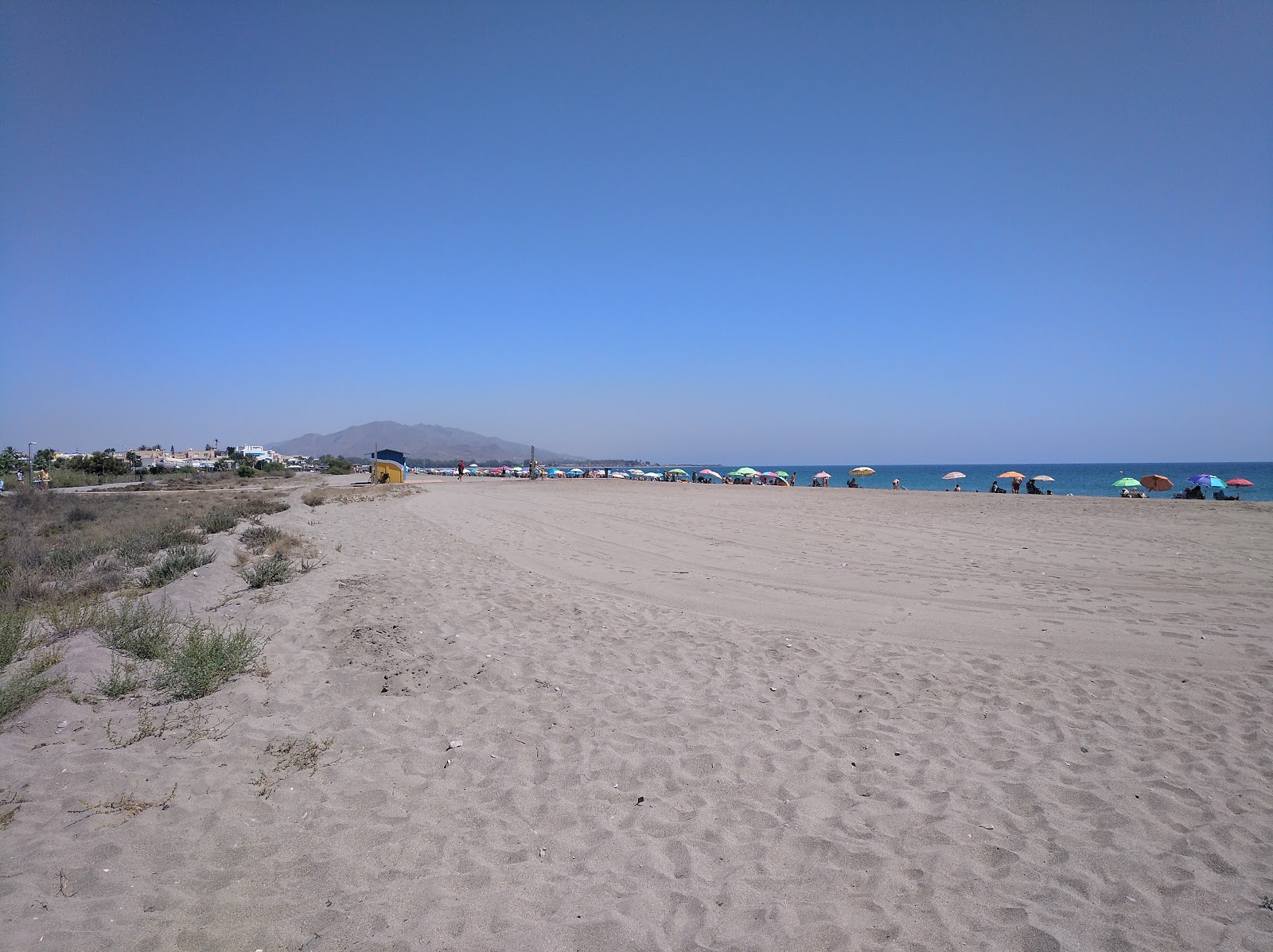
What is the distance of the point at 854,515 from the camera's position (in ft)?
64.6

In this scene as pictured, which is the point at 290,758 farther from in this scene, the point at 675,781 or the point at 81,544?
the point at 81,544

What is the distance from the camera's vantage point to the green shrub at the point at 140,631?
17.5ft

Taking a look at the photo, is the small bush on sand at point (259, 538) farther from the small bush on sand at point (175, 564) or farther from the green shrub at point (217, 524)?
the small bush on sand at point (175, 564)

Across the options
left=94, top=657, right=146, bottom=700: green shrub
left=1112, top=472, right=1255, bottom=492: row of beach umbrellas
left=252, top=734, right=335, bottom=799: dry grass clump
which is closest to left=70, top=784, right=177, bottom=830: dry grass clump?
left=252, top=734, right=335, bottom=799: dry grass clump

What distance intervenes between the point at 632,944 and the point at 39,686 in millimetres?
4808

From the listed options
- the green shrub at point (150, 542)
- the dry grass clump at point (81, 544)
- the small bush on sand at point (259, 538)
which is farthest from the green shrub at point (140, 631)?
the small bush on sand at point (259, 538)

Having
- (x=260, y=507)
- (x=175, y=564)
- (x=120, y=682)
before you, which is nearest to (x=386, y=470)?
(x=260, y=507)

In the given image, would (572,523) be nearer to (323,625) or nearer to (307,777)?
(323,625)

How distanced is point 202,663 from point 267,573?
3904 millimetres

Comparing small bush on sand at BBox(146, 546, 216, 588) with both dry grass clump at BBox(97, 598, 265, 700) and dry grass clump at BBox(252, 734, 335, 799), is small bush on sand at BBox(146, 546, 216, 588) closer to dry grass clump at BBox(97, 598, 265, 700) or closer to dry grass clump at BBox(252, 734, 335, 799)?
dry grass clump at BBox(97, 598, 265, 700)

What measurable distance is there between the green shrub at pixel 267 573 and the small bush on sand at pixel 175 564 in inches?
24.3

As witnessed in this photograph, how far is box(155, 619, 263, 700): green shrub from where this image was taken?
4.77m

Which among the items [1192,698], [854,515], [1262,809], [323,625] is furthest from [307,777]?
[854,515]

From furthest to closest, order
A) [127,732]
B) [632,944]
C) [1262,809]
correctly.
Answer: [127,732] < [1262,809] < [632,944]
